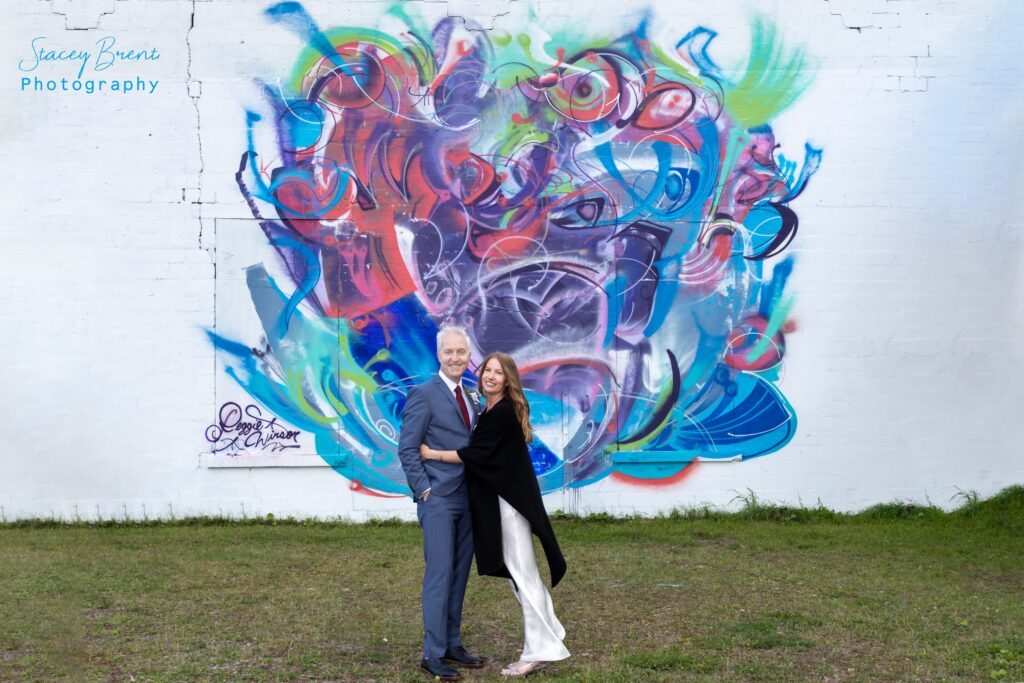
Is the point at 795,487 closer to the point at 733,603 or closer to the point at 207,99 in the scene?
the point at 733,603

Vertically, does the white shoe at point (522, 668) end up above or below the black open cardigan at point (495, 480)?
below

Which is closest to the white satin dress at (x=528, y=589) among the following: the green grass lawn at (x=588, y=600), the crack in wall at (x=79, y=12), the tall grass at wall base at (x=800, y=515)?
the green grass lawn at (x=588, y=600)

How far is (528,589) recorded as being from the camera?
6.44 m

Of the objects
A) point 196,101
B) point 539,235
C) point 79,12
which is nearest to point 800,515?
point 539,235

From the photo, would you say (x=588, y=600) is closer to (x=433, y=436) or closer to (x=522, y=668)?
(x=522, y=668)

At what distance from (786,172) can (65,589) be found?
7071 millimetres

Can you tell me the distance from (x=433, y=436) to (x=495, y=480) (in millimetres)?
414

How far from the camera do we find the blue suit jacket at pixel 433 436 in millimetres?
6434

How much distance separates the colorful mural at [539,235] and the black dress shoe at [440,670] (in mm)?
4646

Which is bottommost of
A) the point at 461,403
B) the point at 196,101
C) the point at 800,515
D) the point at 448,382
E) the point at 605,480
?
the point at 800,515

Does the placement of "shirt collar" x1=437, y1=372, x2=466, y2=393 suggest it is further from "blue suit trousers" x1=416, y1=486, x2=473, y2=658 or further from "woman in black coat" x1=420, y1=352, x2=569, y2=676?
"blue suit trousers" x1=416, y1=486, x2=473, y2=658

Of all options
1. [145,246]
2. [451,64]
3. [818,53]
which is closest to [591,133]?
[451,64]
